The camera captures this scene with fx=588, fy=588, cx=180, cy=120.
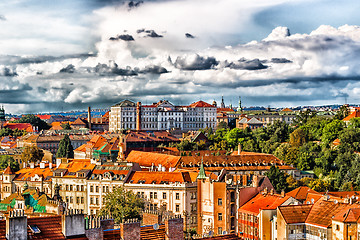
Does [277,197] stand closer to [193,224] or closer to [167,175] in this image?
[193,224]

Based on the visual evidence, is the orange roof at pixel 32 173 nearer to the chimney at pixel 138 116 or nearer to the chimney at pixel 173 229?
the chimney at pixel 173 229

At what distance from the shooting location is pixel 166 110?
646ft

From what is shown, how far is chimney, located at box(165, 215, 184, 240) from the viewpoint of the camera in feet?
92.9

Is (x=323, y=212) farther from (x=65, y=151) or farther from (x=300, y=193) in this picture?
(x=65, y=151)

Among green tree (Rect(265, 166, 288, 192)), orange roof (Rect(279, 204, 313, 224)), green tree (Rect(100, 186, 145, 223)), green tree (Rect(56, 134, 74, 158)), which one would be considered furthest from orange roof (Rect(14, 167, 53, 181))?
orange roof (Rect(279, 204, 313, 224))

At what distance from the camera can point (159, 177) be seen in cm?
7500

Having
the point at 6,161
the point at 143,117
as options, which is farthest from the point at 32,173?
the point at 143,117

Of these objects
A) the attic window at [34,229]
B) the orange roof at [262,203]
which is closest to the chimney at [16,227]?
the attic window at [34,229]

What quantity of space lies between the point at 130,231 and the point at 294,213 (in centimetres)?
3338

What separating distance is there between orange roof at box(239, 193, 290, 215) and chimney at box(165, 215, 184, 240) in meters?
33.1

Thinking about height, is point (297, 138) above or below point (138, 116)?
below

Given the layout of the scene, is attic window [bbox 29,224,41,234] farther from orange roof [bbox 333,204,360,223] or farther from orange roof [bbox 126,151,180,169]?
orange roof [bbox 126,151,180,169]

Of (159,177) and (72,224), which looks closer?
(72,224)

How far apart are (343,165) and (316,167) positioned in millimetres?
6842
